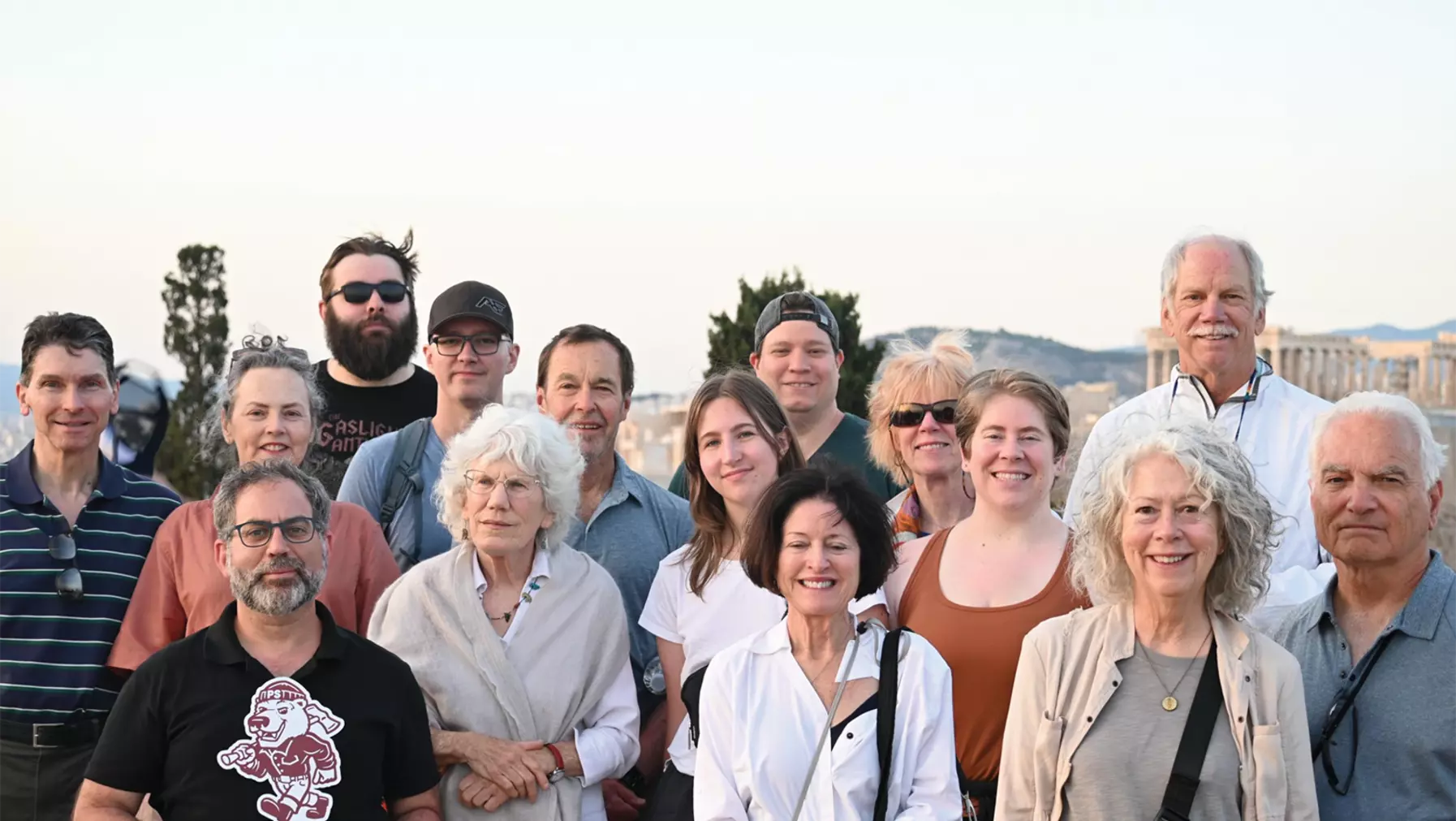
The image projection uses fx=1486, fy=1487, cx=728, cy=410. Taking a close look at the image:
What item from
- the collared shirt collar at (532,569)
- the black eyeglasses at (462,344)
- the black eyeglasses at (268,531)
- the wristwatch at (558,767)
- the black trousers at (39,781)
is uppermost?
the black eyeglasses at (462,344)

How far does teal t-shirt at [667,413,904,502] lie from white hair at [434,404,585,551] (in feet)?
4.60

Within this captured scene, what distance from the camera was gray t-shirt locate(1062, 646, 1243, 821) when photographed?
4.34 meters

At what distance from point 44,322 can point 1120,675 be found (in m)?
4.32

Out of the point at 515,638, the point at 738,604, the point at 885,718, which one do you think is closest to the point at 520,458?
the point at 515,638

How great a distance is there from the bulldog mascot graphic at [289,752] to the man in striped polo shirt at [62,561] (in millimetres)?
1279

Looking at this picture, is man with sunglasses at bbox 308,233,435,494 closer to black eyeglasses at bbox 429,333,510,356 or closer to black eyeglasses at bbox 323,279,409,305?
black eyeglasses at bbox 323,279,409,305

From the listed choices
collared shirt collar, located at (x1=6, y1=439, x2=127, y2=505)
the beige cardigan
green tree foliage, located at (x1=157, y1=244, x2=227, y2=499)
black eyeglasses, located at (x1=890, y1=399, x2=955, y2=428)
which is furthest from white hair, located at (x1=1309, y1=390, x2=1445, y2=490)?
green tree foliage, located at (x1=157, y1=244, x2=227, y2=499)

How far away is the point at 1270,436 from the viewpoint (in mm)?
6086

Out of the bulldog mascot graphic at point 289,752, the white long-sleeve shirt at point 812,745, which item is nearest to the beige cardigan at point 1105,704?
A: the white long-sleeve shirt at point 812,745

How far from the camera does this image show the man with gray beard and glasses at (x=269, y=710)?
4.61 meters

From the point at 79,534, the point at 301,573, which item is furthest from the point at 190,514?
the point at 301,573

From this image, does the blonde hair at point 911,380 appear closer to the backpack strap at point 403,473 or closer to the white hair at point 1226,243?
the white hair at point 1226,243

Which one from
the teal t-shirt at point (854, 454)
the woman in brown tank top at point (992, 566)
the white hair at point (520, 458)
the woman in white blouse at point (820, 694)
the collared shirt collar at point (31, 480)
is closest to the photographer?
the woman in white blouse at point (820, 694)

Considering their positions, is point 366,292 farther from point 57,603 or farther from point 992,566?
point 992,566
